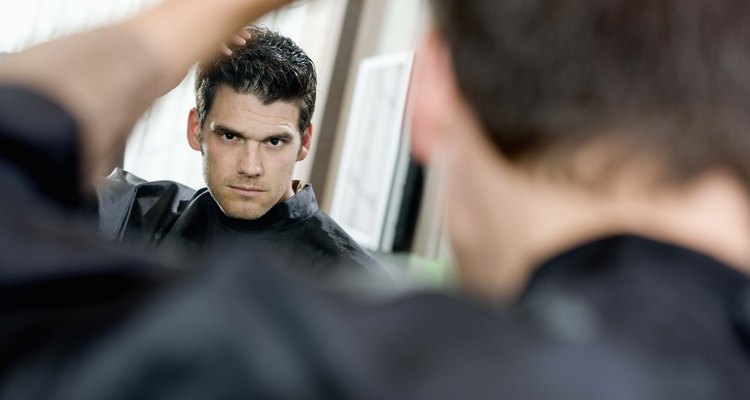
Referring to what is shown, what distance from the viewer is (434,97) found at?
0.53 metres

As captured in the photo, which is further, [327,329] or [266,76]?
[266,76]

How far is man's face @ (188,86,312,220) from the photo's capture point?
253cm

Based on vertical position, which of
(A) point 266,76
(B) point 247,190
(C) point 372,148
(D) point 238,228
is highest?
(A) point 266,76

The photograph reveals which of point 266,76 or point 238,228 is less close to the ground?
point 266,76

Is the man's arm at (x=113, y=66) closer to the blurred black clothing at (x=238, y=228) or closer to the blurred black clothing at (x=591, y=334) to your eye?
the blurred black clothing at (x=591, y=334)

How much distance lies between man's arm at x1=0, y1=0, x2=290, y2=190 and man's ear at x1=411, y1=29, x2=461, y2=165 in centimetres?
16

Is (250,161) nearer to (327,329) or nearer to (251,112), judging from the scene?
(251,112)

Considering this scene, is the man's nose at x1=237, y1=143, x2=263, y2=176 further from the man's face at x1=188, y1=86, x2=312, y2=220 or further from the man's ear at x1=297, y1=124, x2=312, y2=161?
the man's ear at x1=297, y1=124, x2=312, y2=161

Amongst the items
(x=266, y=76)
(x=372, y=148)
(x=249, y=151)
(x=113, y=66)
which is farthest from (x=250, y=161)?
(x=113, y=66)

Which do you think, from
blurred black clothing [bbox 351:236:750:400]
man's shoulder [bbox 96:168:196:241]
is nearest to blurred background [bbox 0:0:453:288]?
man's shoulder [bbox 96:168:196:241]

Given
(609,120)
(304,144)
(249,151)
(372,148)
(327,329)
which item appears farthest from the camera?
(372,148)

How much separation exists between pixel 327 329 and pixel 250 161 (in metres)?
2.21

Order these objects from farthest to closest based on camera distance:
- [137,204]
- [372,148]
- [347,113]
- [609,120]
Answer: [347,113]
[372,148]
[137,204]
[609,120]

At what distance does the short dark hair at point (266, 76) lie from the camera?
99.6 inches
